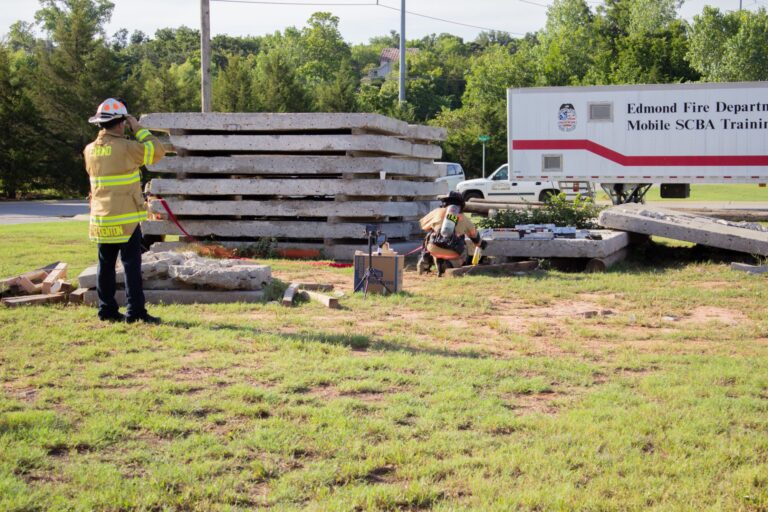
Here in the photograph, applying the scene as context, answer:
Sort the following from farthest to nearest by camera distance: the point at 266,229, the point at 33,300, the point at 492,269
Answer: the point at 266,229 → the point at 492,269 → the point at 33,300

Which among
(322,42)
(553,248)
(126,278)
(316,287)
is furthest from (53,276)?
(322,42)

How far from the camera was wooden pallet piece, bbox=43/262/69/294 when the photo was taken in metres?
9.24

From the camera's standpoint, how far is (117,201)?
25.8 ft

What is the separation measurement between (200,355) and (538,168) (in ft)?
56.8

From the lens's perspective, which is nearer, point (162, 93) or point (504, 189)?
point (504, 189)

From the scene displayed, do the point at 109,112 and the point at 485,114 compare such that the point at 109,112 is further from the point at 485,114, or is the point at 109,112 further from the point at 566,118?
the point at 485,114

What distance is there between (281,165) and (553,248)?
4.71 meters

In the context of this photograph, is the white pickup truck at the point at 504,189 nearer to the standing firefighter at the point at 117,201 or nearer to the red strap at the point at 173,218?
the red strap at the point at 173,218

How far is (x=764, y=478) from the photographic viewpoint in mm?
4160

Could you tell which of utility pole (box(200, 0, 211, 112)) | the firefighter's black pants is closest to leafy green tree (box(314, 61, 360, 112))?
utility pole (box(200, 0, 211, 112))

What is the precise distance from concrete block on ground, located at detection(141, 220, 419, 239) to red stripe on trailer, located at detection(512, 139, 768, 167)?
30.0 feet

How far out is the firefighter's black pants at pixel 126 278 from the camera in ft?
25.8

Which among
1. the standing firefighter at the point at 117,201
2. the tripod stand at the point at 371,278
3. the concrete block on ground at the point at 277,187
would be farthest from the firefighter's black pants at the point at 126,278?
the concrete block on ground at the point at 277,187

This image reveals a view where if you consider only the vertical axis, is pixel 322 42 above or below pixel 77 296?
above
